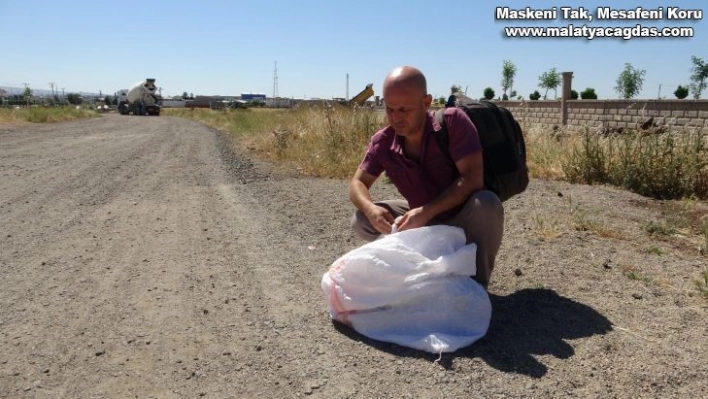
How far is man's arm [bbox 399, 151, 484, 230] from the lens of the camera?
323cm

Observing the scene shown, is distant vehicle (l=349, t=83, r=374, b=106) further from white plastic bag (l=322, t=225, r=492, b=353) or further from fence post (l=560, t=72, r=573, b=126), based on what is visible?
white plastic bag (l=322, t=225, r=492, b=353)

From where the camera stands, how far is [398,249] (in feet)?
10.2

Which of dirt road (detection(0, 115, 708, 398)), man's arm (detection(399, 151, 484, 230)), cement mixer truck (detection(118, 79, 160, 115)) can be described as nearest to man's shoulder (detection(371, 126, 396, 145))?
man's arm (detection(399, 151, 484, 230))

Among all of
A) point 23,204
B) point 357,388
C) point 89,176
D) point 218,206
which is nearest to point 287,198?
point 218,206

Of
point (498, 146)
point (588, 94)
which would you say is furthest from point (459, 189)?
point (588, 94)

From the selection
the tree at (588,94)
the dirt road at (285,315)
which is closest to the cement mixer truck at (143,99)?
the tree at (588,94)

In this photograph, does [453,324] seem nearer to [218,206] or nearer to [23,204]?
[218,206]

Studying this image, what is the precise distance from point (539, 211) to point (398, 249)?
2.95 metres

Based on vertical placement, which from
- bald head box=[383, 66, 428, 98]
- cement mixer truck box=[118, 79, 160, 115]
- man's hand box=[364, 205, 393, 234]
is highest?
cement mixer truck box=[118, 79, 160, 115]

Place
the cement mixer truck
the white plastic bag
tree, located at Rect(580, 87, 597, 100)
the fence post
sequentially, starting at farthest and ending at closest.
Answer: the cement mixer truck, tree, located at Rect(580, 87, 597, 100), the fence post, the white plastic bag

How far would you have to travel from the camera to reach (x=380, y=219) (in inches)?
137

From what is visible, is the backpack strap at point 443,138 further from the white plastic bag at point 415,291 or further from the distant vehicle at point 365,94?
the distant vehicle at point 365,94

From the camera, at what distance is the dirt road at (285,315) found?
103 inches

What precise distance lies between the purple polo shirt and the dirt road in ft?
2.66
